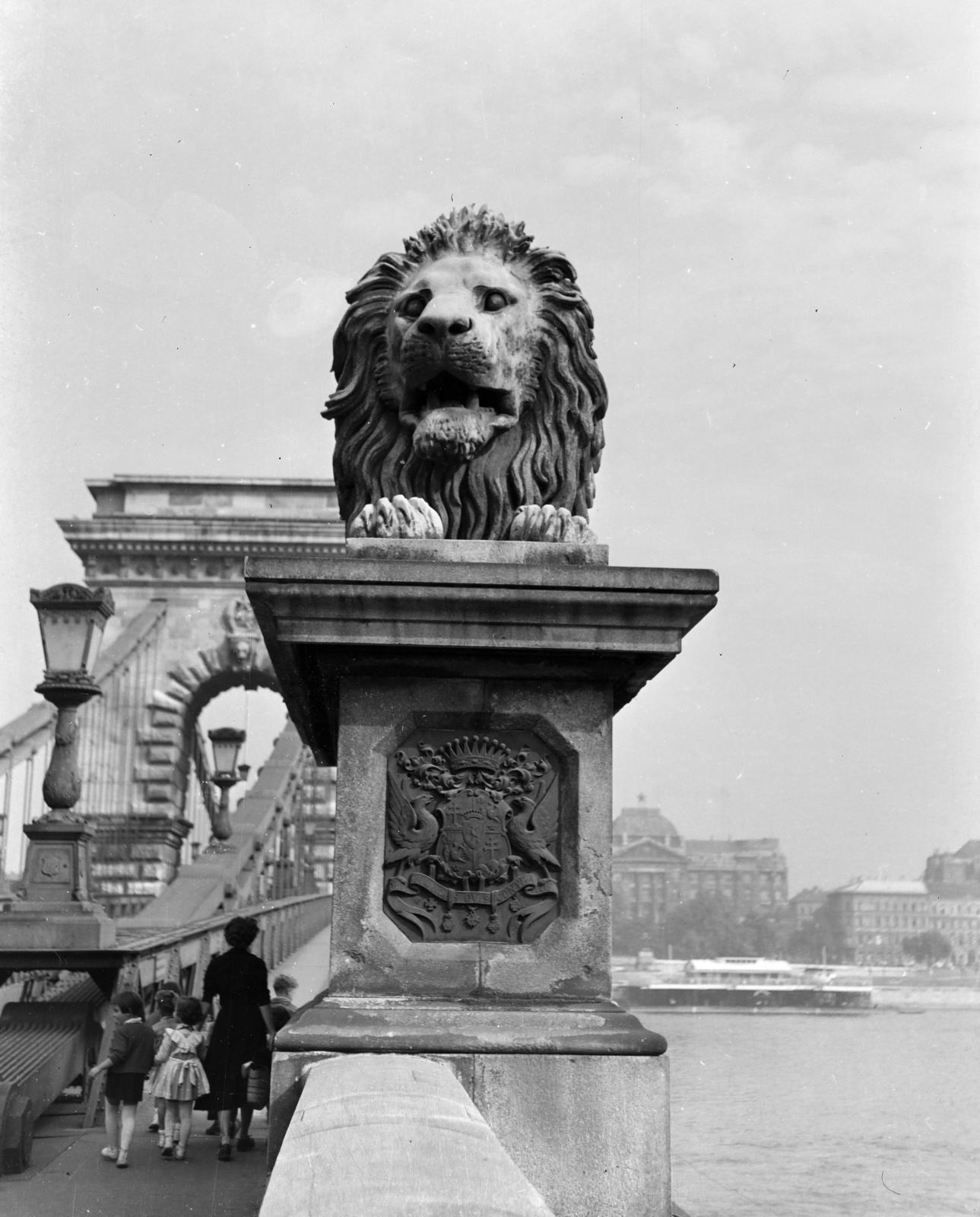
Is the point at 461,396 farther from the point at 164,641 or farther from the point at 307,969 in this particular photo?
the point at 164,641

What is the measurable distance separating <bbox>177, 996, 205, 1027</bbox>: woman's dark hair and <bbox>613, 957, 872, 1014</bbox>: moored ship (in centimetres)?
2110

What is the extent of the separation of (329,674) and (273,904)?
15.5 meters

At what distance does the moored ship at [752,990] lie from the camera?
95.5 ft

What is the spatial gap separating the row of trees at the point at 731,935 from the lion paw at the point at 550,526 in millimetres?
27556

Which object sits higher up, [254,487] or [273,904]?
[254,487]

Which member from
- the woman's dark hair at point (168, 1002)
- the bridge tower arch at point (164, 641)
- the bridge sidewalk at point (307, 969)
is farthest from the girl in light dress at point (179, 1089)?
the bridge tower arch at point (164, 641)

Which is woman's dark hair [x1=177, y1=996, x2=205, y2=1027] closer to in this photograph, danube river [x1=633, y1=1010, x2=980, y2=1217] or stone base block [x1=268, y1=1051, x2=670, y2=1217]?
danube river [x1=633, y1=1010, x2=980, y2=1217]

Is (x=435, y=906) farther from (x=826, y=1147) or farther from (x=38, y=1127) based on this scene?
(x=826, y=1147)

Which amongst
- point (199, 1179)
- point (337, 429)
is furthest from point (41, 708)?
A: point (337, 429)

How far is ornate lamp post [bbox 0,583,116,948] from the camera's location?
10.0 meters

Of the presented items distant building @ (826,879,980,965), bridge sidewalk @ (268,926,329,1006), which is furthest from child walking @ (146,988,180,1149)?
distant building @ (826,879,980,965)

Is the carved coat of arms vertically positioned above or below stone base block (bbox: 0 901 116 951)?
above

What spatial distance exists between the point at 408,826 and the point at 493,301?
1590 millimetres

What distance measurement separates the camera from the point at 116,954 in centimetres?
971
